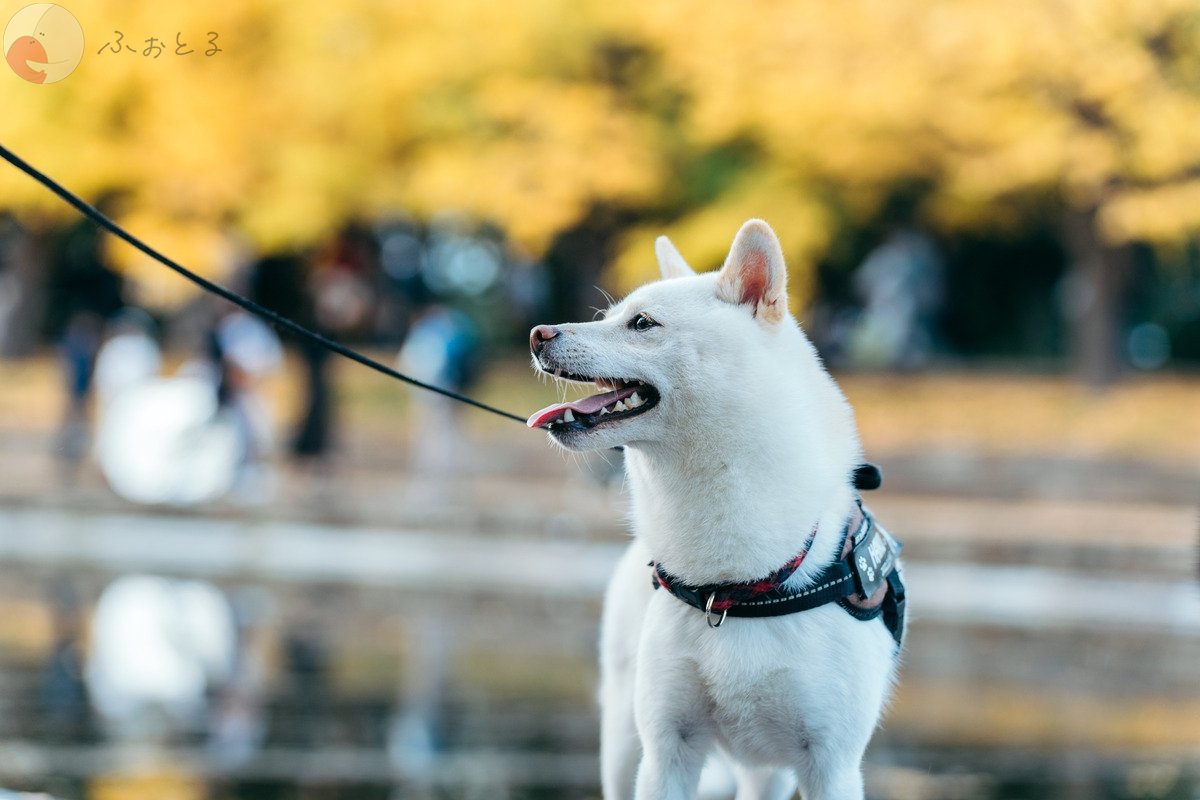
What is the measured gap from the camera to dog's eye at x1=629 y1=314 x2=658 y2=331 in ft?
11.7

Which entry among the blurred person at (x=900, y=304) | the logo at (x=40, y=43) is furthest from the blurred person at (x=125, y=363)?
the logo at (x=40, y=43)

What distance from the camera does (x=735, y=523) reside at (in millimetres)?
3543

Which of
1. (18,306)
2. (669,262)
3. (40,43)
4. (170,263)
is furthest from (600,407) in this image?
(18,306)

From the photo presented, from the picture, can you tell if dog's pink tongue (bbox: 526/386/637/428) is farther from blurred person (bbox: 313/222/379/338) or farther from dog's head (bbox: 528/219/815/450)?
blurred person (bbox: 313/222/379/338)

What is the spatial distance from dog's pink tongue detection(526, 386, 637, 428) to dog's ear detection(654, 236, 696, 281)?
19.9 inches

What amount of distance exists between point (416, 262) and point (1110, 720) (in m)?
27.2

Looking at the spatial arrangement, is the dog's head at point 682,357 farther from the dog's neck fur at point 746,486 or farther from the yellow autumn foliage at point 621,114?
the yellow autumn foliage at point 621,114

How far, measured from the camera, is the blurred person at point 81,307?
21.9 metres

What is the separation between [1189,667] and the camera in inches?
457

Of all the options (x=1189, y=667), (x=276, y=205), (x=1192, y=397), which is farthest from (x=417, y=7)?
(x=1189, y=667)

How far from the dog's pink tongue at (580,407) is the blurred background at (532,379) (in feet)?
13.7

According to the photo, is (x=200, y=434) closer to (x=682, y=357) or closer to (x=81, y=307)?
(x=81, y=307)

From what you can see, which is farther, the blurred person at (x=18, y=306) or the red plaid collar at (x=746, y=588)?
the blurred person at (x=18, y=306)

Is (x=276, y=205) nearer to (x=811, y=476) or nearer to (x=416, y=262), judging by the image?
(x=416, y=262)
